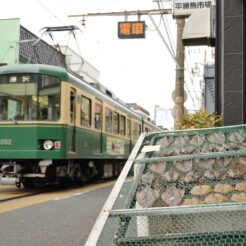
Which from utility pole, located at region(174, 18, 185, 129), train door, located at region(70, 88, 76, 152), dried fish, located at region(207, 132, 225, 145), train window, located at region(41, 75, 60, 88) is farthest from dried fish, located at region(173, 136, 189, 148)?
utility pole, located at region(174, 18, 185, 129)

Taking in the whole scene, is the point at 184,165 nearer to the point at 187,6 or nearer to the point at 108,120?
the point at 187,6

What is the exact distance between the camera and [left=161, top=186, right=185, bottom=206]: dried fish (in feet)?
11.2

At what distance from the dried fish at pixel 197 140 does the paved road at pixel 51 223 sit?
2.23 meters

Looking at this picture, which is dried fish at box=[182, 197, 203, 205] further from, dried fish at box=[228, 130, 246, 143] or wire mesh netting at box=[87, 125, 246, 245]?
dried fish at box=[228, 130, 246, 143]

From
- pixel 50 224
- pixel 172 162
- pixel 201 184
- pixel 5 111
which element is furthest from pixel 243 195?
pixel 5 111

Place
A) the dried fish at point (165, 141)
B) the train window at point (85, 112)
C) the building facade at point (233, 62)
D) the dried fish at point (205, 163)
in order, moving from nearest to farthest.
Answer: the dried fish at point (205, 163) < the dried fish at point (165, 141) < the building facade at point (233, 62) < the train window at point (85, 112)

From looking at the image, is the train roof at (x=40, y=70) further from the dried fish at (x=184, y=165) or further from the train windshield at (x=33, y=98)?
the dried fish at (x=184, y=165)

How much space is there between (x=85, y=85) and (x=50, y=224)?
7.15 metres

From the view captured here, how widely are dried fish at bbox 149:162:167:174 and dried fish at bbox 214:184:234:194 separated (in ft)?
1.32

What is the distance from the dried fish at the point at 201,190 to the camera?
3.53 metres

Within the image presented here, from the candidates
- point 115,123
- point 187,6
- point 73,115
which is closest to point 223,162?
point 73,115

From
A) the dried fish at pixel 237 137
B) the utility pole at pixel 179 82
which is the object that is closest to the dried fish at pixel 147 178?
the dried fish at pixel 237 137

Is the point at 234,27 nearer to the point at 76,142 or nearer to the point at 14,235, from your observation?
the point at 14,235

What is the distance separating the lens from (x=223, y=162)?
3.68 m
